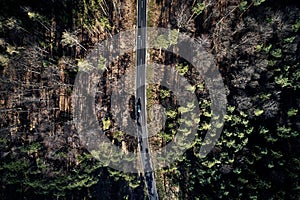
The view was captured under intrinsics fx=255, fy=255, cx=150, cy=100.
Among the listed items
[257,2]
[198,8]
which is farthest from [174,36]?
[257,2]

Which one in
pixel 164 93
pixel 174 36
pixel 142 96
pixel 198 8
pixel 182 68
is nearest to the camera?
pixel 198 8

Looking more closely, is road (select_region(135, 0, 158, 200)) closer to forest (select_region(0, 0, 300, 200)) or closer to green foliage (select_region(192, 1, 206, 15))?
forest (select_region(0, 0, 300, 200))

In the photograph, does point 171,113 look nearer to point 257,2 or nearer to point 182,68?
point 182,68

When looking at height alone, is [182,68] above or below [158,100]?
above

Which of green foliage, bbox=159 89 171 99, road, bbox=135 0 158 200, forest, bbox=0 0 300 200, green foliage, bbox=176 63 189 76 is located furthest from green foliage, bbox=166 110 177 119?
green foliage, bbox=176 63 189 76

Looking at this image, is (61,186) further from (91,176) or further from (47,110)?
(47,110)

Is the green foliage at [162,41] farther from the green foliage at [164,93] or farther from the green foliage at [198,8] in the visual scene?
the green foliage at [164,93]

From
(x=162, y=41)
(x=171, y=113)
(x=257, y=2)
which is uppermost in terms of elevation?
(x=257, y=2)

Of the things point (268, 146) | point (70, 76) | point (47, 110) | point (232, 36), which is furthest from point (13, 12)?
point (268, 146)
